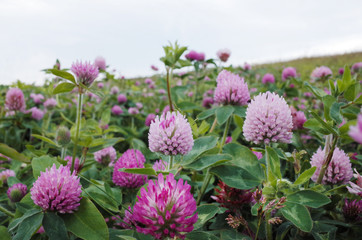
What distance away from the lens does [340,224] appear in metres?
1.09

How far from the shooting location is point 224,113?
122cm

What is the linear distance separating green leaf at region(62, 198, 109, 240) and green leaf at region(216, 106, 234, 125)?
58cm

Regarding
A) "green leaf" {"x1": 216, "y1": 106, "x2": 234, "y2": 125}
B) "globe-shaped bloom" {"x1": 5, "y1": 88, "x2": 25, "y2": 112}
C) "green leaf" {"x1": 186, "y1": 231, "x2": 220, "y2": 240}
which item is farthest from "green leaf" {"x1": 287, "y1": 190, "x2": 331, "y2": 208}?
"globe-shaped bloom" {"x1": 5, "y1": 88, "x2": 25, "y2": 112}

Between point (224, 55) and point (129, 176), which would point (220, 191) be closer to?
point (129, 176)

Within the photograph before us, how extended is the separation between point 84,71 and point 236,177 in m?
0.77

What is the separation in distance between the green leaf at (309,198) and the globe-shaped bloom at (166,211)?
34 centimetres

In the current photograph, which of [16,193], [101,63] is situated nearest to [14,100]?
[101,63]

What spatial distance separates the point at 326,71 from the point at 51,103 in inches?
104

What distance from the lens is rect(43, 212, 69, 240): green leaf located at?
85 centimetres

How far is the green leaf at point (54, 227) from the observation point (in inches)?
33.5

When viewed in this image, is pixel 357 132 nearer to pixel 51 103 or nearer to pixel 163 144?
pixel 163 144

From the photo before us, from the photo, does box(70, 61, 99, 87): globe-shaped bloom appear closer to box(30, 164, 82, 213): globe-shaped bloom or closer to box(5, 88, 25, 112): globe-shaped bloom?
box(30, 164, 82, 213): globe-shaped bloom

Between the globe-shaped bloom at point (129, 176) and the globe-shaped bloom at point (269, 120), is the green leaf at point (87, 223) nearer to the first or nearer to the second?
the globe-shaped bloom at point (129, 176)

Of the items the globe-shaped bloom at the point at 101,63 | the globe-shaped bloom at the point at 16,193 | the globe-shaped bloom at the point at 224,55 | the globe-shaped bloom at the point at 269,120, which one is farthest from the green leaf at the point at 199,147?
the globe-shaped bloom at the point at 224,55
